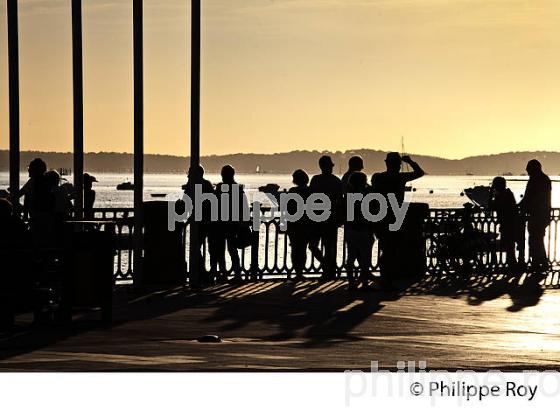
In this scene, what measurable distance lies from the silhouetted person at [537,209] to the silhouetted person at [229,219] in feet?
17.9

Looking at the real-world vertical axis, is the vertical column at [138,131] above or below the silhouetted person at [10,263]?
above

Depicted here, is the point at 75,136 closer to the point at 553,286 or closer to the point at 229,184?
the point at 229,184

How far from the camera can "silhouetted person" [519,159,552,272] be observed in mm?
24406

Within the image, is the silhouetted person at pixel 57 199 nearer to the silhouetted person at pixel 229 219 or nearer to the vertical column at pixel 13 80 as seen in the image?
the vertical column at pixel 13 80

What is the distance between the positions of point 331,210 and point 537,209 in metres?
4.39

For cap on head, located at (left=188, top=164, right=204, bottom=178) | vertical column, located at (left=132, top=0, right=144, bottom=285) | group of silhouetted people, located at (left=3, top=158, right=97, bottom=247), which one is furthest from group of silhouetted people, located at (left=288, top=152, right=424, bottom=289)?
group of silhouetted people, located at (left=3, top=158, right=97, bottom=247)

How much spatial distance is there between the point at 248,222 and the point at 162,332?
6.84 m

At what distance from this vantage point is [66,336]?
14492 mm

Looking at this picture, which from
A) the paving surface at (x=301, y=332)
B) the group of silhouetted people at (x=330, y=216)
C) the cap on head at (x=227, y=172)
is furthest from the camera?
the cap on head at (x=227, y=172)

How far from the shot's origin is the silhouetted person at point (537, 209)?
80.1 ft

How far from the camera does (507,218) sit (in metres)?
24.8

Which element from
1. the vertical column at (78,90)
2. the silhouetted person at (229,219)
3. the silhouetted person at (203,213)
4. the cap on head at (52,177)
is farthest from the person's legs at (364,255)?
the cap on head at (52,177)

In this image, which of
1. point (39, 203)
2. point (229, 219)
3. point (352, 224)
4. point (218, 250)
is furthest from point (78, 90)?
point (352, 224)

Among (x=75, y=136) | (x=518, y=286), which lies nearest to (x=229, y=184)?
(x=75, y=136)
